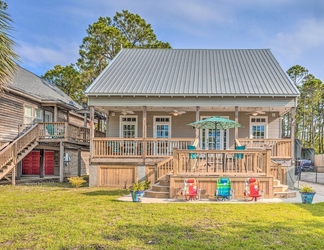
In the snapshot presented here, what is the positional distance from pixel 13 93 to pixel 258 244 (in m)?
14.6

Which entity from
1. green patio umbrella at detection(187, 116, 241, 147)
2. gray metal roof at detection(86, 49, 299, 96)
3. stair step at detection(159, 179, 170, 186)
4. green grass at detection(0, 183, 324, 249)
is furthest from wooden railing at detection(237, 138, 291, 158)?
green grass at detection(0, 183, 324, 249)

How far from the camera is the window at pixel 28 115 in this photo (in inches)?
631

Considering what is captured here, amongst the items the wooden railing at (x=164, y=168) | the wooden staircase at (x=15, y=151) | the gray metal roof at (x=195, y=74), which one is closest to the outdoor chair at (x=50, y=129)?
the wooden staircase at (x=15, y=151)

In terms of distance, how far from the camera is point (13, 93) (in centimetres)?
1488

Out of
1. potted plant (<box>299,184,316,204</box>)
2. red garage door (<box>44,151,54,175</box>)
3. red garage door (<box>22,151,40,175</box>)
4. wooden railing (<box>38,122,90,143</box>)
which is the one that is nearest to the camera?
potted plant (<box>299,184,316,204</box>)

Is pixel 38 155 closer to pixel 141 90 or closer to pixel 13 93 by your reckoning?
pixel 13 93

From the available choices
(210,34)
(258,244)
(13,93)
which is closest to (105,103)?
(13,93)

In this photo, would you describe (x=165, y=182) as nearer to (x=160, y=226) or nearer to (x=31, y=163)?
(x=160, y=226)

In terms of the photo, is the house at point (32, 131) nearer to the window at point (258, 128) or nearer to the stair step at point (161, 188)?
the stair step at point (161, 188)

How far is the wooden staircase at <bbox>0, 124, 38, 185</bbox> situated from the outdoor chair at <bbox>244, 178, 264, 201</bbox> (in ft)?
33.7

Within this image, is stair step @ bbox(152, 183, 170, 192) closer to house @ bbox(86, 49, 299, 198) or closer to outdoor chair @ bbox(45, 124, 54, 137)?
house @ bbox(86, 49, 299, 198)

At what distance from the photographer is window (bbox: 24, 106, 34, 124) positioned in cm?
1602

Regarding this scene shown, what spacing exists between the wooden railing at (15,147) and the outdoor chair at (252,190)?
1047 cm

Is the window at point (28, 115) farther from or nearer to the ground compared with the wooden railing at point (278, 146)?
farther from the ground
